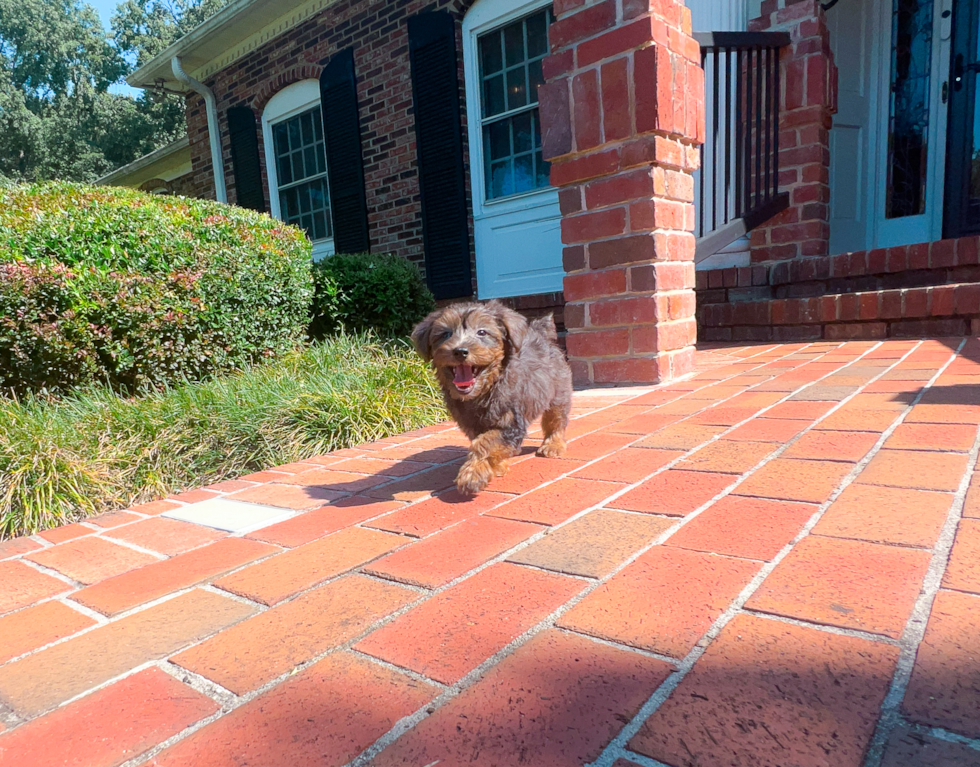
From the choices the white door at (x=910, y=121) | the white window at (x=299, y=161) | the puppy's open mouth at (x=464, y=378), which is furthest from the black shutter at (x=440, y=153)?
the puppy's open mouth at (x=464, y=378)

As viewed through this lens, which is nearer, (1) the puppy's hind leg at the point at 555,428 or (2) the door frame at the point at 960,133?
(1) the puppy's hind leg at the point at 555,428

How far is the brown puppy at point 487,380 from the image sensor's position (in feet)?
7.63

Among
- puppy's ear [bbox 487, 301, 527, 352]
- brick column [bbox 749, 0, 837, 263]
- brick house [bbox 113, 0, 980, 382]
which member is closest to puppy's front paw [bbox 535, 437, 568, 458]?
puppy's ear [bbox 487, 301, 527, 352]

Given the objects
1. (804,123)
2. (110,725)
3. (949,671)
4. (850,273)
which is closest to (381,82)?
(804,123)

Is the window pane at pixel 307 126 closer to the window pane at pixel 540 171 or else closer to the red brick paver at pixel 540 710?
the window pane at pixel 540 171

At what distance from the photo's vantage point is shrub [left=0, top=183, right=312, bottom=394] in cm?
397

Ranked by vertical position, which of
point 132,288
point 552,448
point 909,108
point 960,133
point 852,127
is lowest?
point 552,448

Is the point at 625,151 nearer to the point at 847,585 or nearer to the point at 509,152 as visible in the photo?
the point at 847,585

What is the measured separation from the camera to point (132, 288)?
4.27 meters

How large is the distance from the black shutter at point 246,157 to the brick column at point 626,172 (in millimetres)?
8577

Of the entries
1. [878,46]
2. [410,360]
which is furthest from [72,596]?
[878,46]

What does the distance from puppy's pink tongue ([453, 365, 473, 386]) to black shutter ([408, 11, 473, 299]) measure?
6.19m

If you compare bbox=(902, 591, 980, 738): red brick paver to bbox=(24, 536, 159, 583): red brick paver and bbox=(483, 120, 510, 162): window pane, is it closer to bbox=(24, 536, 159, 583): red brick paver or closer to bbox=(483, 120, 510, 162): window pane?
bbox=(24, 536, 159, 583): red brick paver

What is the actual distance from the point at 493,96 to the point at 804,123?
12.8 feet
